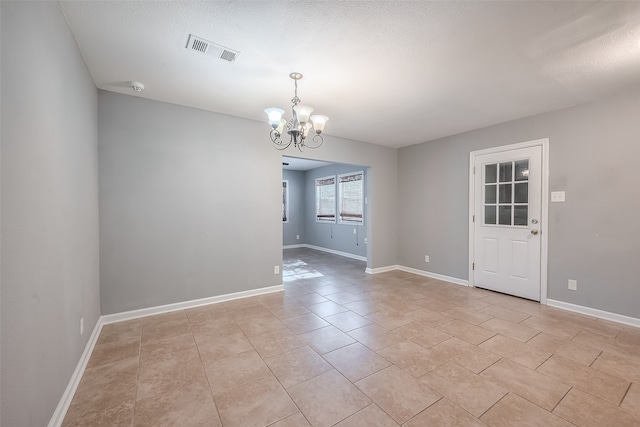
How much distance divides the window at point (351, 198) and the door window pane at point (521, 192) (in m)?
3.26

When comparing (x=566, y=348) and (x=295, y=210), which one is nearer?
(x=566, y=348)

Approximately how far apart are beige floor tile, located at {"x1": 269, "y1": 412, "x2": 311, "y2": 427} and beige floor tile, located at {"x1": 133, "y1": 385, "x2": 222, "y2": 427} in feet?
Result: 1.17

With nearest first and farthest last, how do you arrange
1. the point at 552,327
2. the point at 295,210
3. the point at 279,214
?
the point at 552,327, the point at 279,214, the point at 295,210

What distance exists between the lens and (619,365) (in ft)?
7.07

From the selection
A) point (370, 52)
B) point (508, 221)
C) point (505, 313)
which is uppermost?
point (370, 52)

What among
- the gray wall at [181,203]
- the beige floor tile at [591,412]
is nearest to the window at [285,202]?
the gray wall at [181,203]

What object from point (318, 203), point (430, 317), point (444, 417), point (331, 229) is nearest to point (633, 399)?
point (444, 417)

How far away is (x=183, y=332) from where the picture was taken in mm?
2768

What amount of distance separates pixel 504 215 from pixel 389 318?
2.43m

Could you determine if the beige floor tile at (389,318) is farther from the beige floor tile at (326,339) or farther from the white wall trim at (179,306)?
the white wall trim at (179,306)

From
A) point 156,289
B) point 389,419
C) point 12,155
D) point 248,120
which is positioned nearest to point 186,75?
point 248,120

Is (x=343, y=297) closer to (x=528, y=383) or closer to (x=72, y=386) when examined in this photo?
(x=528, y=383)

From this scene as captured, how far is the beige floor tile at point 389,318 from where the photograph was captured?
9.64ft

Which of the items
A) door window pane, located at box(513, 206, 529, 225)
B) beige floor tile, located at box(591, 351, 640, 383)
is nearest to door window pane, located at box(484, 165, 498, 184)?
door window pane, located at box(513, 206, 529, 225)
